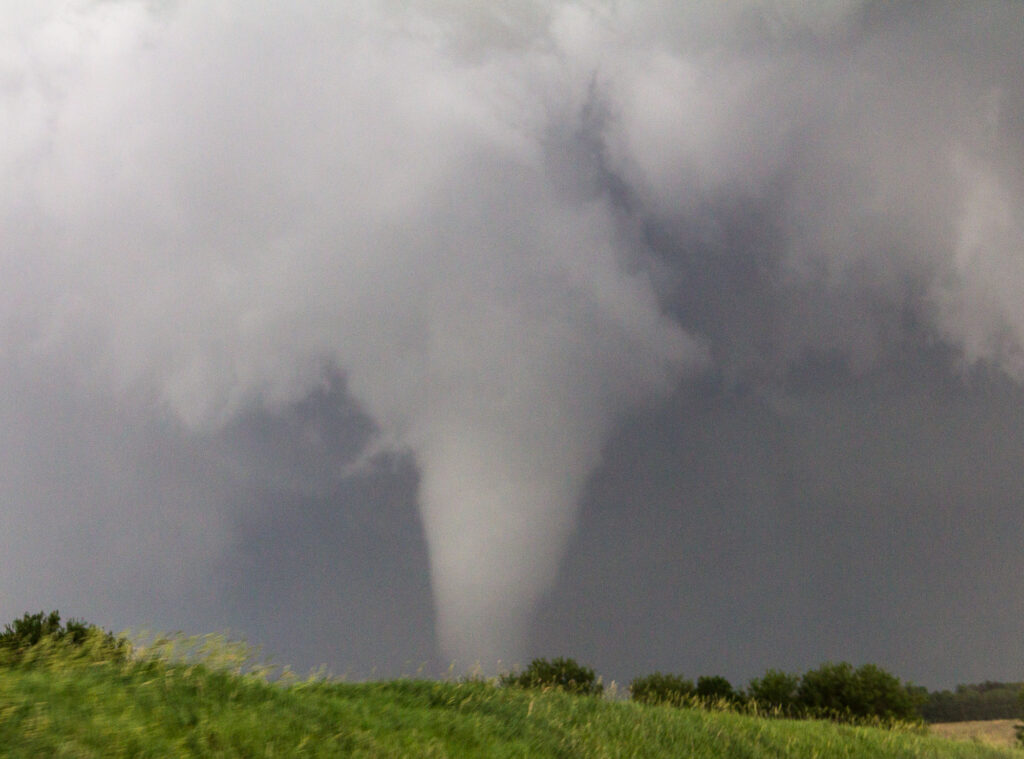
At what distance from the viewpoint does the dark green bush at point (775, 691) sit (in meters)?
42.5

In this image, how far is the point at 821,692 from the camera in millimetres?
43531

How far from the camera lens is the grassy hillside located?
10.0 meters

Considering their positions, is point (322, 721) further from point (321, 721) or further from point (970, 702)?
point (970, 702)

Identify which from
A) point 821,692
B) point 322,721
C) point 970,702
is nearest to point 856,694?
point 821,692

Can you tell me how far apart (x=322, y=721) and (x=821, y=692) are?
3923 cm

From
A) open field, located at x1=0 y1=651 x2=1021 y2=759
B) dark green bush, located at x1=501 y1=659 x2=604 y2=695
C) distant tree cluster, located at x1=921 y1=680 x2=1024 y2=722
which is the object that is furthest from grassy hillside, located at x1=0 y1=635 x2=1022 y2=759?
distant tree cluster, located at x1=921 y1=680 x2=1024 y2=722

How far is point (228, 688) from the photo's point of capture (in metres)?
13.7

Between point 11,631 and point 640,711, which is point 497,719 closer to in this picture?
point 640,711

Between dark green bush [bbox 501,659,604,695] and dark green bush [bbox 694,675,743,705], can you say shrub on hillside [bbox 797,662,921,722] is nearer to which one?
dark green bush [bbox 694,675,743,705]

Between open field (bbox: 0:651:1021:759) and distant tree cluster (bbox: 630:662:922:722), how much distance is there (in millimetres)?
20425

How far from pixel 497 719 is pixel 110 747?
9592mm

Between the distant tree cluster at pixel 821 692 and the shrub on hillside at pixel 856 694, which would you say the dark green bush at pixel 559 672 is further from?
the shrub on hillside at pixel 856 694

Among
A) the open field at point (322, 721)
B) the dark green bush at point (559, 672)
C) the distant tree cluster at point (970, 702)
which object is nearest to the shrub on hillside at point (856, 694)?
the dark green bush at point (559, 672)

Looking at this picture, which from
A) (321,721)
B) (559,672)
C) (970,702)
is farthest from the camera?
(970,702)
